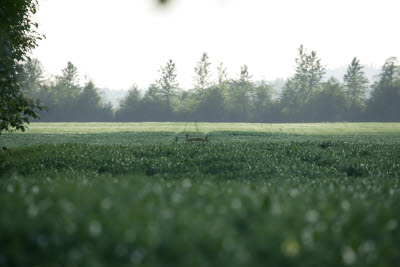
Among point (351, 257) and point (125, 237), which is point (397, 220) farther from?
point (125, 237)

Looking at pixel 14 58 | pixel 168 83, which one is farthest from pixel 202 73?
pixel 14 58

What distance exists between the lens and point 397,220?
4262 mm

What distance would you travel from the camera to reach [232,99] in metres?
95.9

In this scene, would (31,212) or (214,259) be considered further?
(31,212)

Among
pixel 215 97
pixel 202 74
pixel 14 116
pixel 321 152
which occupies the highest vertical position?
pixel 202 74

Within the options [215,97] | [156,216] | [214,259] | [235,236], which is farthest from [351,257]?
[215,97]

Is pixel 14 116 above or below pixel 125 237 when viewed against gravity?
above

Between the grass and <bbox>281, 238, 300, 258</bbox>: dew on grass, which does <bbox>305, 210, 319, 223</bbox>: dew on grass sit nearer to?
<bbox>281, 238, 300, 258</bbox>: dew on grass

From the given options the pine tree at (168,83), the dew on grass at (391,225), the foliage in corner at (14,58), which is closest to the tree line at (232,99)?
the pine tree at (168,83)

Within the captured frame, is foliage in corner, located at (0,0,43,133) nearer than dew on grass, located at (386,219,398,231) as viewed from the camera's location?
No

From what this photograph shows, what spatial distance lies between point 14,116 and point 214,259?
15077 millimetres

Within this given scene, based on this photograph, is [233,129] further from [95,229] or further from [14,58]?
[95,229]

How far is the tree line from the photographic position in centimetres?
9025

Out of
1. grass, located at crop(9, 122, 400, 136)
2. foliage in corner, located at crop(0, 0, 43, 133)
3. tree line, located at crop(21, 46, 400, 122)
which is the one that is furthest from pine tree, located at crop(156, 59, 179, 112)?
foliage in corner, located at crop(0, 0, 43, 133)
